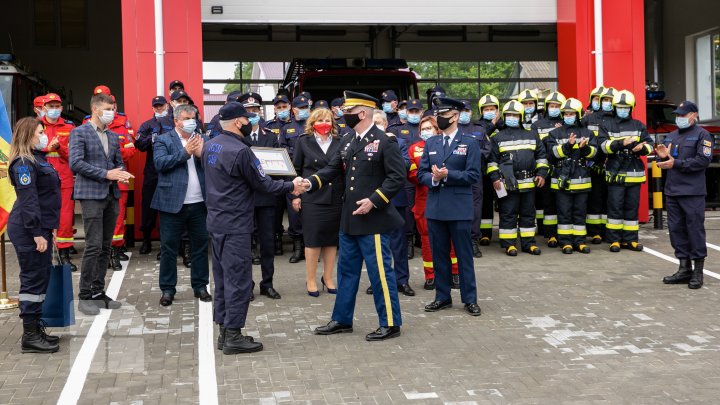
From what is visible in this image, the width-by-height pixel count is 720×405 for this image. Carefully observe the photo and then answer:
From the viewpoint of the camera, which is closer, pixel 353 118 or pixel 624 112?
pixel 353 118

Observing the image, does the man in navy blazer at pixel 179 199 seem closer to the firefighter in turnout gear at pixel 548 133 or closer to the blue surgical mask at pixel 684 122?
the blue surgical mask at pixel 684 122

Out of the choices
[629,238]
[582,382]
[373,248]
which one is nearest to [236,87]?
[629,238]

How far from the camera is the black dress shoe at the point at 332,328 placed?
7680mm

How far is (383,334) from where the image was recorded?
748 cm

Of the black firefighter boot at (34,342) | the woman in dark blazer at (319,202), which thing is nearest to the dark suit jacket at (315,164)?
the woman in dark blazer at (319,202)

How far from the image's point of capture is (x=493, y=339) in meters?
7.46

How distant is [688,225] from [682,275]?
0.55 metres

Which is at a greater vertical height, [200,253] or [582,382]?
[200,253]

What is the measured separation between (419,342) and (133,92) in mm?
7285

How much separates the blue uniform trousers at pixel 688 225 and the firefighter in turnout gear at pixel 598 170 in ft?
8.19

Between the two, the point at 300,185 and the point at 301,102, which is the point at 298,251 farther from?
the point at 300,185

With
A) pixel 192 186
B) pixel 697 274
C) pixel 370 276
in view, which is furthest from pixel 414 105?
pixel 370 276

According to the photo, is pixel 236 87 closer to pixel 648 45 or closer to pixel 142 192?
pixel 648 45

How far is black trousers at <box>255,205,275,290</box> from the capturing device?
30.9ft
